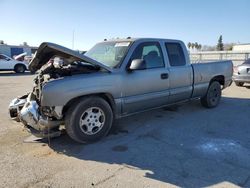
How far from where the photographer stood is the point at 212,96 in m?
7.68

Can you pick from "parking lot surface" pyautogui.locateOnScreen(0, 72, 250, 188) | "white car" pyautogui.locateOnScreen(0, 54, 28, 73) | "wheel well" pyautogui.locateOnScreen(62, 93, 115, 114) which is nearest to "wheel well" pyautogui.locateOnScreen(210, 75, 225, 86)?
"parking lot surface" pyautogui.locateOnScreen(0, 72, 250, 188)

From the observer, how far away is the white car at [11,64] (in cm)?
2167

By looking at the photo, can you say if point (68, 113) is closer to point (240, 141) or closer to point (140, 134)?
point (140, 134)

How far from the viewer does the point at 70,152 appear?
4457 millimetres

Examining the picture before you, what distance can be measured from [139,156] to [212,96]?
416 cm

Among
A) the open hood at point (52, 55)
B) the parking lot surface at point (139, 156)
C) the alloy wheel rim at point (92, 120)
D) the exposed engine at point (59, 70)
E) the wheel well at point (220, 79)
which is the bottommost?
the parking lot surface at point (139, 156)

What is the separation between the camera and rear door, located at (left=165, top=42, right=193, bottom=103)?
20.2 ft

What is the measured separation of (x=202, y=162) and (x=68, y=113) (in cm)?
227

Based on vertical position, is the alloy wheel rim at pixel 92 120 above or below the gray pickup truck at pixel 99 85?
below

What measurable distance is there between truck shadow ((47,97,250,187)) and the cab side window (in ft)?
4.37

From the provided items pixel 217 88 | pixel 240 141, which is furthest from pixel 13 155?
pixel 217 88

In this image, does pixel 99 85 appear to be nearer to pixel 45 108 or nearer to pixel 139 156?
pixel 45 108

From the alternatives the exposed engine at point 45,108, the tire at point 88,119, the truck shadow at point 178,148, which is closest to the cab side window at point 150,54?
the exposed engine at point 45,108

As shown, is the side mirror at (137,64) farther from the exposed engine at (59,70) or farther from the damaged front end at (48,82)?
the exposed engine at (59,70)
